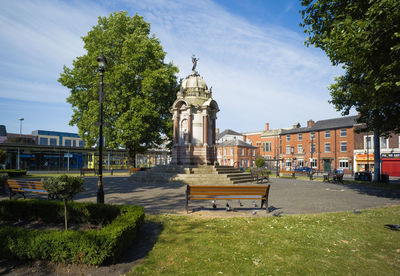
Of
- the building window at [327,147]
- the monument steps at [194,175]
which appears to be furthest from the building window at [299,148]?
the monument steps at [194,175]

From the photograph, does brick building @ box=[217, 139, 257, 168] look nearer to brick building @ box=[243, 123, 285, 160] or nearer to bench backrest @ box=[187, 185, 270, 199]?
brick building @ box=[243, 123, 285, 160]

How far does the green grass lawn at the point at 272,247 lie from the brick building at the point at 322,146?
3896 centimetres

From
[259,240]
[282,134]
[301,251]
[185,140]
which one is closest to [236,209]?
[259,240]

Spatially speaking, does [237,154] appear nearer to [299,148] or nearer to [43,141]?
[299,148]

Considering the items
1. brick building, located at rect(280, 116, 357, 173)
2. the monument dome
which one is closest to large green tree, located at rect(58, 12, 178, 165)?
the monument dome

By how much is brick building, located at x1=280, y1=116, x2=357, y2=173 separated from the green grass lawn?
128ft

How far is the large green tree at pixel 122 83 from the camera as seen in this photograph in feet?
82.0

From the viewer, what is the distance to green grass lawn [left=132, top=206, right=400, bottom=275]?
452 cm

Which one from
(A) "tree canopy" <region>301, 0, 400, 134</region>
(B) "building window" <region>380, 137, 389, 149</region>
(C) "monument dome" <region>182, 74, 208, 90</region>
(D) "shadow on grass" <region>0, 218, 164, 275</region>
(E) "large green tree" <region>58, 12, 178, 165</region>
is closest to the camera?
→ (D) "shadow on grass" <region>0, 218, 164, 275</region>

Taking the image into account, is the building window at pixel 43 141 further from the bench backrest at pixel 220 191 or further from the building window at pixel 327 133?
the building window at pixel 327 133

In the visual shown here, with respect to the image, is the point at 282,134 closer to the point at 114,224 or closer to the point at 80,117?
the point at 80,117

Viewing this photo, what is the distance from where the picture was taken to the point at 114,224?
5.46m

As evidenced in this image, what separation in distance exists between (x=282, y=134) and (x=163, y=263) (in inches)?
2359

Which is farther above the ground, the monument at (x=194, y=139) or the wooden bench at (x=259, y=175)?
the monument at (x=194, y=139)
